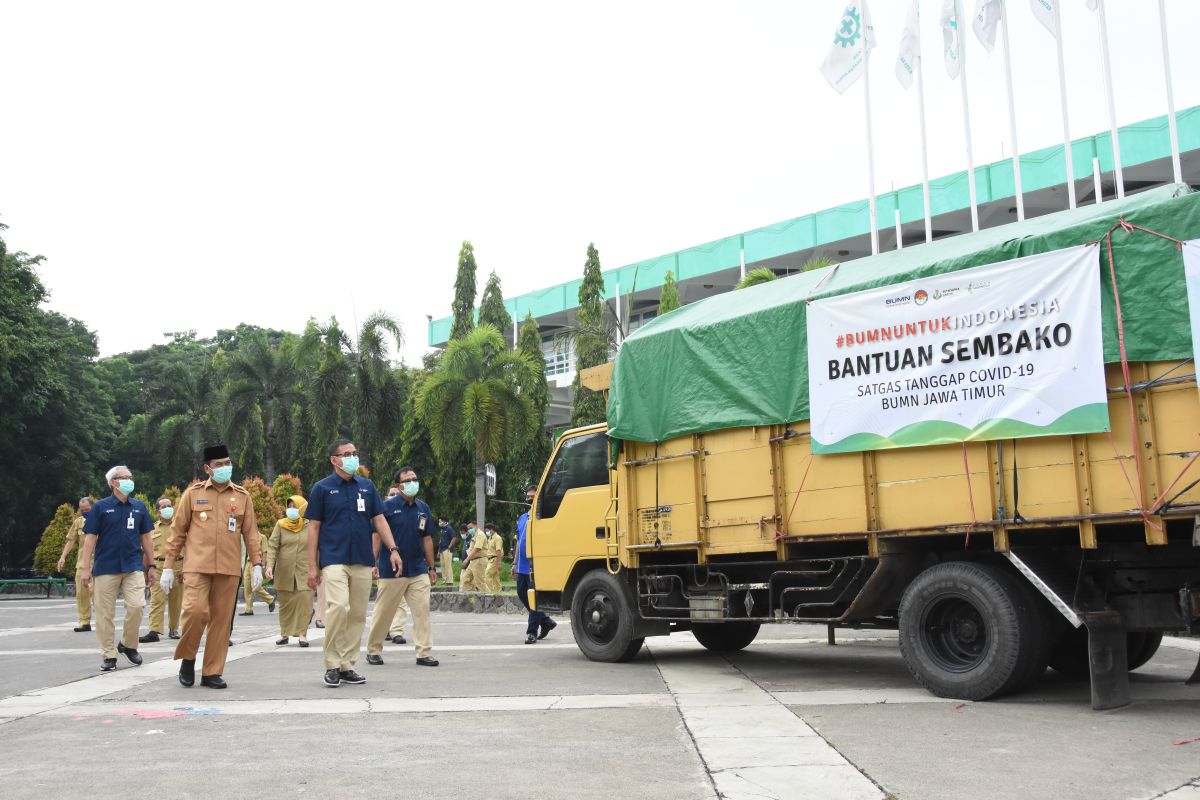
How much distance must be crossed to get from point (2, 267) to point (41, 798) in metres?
34.4

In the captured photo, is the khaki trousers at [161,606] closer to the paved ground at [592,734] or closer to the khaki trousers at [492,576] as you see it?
the paved ground at [592,734]

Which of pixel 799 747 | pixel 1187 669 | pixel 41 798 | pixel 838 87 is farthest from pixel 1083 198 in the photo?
pixel 41 798

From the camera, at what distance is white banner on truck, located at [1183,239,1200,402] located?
6387 millimetres

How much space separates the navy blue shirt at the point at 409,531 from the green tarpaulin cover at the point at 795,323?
224cm

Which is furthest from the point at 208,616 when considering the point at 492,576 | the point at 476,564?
the point at 492,576

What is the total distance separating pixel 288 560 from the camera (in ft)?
41.3

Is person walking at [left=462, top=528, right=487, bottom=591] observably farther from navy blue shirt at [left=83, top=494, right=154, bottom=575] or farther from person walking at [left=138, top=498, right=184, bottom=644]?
navy blue shirt at [left=83, top=494, right=154, bottom=575]

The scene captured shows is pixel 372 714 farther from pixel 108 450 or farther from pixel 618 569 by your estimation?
pixel 108 450

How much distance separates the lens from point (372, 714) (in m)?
7.14

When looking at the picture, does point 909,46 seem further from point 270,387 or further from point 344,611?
point 270,387

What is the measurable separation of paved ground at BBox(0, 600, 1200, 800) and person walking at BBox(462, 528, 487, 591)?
12.6m

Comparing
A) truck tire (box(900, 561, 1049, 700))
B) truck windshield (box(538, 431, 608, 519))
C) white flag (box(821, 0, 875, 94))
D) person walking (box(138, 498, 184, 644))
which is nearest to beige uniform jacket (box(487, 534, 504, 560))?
person walking (box(138, 498, 184, 644))

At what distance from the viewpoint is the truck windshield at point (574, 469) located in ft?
35.4

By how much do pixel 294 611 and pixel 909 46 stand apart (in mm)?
18475
